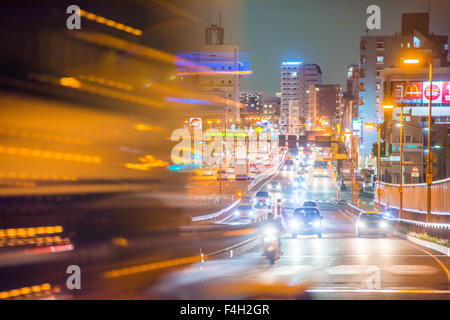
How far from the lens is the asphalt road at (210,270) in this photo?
8.55 m

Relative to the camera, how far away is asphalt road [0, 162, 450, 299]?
8.55 meters

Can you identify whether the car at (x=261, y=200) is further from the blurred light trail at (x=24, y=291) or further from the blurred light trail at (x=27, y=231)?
the blurred light trail at (x=27, y=231)

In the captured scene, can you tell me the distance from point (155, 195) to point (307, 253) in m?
10.2

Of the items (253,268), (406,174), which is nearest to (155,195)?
(253,268)

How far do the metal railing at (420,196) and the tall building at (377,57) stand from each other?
199 ft

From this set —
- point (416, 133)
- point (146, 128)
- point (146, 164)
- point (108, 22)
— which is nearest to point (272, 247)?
point (146, 164)

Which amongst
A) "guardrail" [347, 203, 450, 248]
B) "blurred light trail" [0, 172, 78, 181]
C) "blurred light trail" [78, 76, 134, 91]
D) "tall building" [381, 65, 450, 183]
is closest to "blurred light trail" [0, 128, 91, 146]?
"blurred light trail" [0, 172, 78, 181]

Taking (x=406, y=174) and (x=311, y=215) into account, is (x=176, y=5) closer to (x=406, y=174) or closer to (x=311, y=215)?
(x=311, y=215)

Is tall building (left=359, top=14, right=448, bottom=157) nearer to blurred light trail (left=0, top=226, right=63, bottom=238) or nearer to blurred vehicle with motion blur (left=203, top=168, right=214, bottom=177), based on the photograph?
blurred vehicle with motion blur (left=203, top=168, right=214, bottom=177)

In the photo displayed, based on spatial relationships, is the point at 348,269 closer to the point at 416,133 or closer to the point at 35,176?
the point at 35,176

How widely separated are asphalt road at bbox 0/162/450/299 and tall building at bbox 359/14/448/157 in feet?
321

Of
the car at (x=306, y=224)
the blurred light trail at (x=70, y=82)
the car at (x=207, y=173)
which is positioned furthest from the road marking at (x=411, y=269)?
the car at (x=207, y=173)

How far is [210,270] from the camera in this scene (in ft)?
48.5

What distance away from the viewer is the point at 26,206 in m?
7.25
